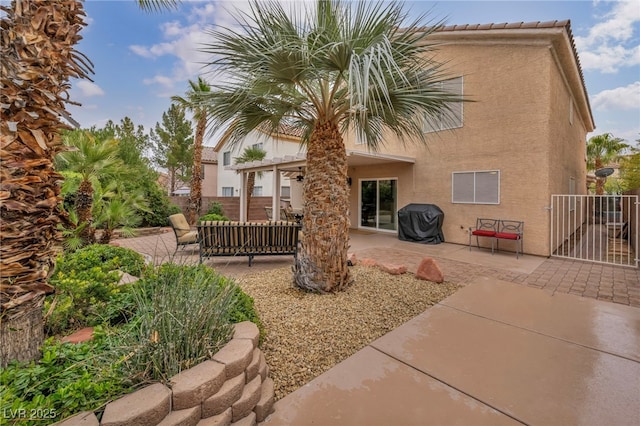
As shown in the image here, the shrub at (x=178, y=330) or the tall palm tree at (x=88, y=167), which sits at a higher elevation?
the tall palm tree at (x=88, y=167)

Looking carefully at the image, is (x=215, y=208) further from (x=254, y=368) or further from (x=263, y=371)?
(x=254, y=368)

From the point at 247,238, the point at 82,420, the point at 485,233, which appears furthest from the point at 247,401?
the point at 485,233

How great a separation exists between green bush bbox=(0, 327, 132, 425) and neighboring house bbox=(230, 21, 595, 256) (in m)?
7.47

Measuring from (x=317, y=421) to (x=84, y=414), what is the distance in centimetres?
149

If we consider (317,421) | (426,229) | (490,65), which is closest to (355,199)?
(426,229)

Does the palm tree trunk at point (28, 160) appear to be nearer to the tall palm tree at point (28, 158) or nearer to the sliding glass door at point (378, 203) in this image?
the tall palm tree at point (28, 158)

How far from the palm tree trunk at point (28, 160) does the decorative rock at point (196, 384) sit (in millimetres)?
1162

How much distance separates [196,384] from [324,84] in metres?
4.17

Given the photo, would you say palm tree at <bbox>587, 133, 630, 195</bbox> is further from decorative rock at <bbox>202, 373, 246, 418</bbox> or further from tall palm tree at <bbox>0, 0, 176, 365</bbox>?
tall palm tree at <bbox>0, 0, 176, 365</bbox>

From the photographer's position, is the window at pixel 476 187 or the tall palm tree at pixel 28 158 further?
the window at pixel 476 187

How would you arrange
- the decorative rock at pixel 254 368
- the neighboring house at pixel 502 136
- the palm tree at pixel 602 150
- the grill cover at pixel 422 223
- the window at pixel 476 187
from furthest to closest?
the palm tree at pixel 602 150 < the grill cover at pixel 422 223 < the window at pixel 476 187 < the neighboring house at pixel 502 136 < the decorative rock at pixel 254 368

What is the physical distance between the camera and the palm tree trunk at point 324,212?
4566mm

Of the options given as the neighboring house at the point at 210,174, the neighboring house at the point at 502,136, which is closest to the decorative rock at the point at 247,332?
the neighboring house at the point at 502,136

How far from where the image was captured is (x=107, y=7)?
4.81 meters
